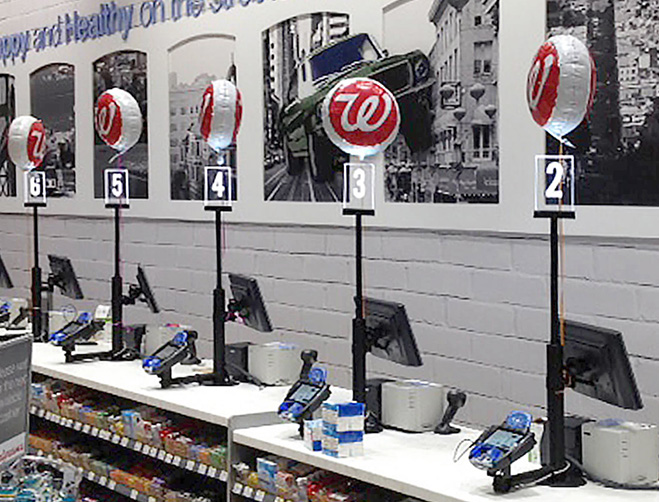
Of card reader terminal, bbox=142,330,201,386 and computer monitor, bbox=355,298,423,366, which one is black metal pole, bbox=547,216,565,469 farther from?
card reader terminal, bbox=142,330,201,386

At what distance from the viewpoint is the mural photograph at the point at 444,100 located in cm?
598

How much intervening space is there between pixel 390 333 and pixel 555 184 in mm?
1211

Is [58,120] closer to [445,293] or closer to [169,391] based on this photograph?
[169,391]

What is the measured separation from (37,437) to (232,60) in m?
2.72

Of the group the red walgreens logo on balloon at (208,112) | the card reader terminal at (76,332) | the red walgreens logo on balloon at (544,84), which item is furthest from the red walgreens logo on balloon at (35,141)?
the red walgreens logo on balloon at (544,84)

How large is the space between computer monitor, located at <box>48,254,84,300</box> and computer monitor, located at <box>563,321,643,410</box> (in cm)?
418

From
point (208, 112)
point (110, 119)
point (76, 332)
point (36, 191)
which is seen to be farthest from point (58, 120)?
point (208, 112)

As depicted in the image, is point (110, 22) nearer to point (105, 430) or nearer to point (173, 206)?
point (173, 206)

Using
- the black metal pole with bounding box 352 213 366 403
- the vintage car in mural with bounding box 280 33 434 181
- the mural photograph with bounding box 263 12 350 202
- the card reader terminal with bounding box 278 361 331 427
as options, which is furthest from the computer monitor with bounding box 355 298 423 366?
the mural photograph with bounding box 263 12 350 202

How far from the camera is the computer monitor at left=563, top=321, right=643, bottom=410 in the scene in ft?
13.3

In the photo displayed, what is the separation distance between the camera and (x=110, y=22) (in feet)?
30.8

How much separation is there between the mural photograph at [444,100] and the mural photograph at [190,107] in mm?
1853

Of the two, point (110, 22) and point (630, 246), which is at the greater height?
point (110, 22)

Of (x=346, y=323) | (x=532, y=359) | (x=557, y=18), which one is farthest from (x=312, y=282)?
(x=557, y=18)
